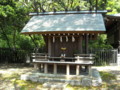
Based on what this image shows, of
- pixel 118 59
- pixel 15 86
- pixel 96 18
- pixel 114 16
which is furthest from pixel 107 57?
pixel 15 86

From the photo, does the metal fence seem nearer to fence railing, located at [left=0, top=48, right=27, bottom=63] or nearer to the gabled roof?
the gabled roof

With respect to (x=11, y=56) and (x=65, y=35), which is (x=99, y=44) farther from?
(x=11, y=56)

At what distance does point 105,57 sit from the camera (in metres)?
12.8

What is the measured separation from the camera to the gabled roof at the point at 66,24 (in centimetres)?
733

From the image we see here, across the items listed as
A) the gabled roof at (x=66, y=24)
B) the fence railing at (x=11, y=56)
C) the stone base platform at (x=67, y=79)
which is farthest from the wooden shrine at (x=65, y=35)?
the fence railing at (x=11, y=56)

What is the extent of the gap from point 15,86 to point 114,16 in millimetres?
10122

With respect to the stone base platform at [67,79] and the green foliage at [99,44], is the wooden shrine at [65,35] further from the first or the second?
the green foliage at [99,44]

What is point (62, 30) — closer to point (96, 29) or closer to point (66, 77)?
point (96, 29)

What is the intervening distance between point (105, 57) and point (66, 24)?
661cm

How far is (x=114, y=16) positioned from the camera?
40.1ft

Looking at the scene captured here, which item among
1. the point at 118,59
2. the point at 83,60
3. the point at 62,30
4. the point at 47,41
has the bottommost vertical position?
the point at 118,59

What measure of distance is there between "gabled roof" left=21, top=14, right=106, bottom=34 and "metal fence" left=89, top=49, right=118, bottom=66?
490 cm

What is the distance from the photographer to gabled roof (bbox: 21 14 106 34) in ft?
24.1

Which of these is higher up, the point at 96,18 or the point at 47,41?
the point at 96,18
